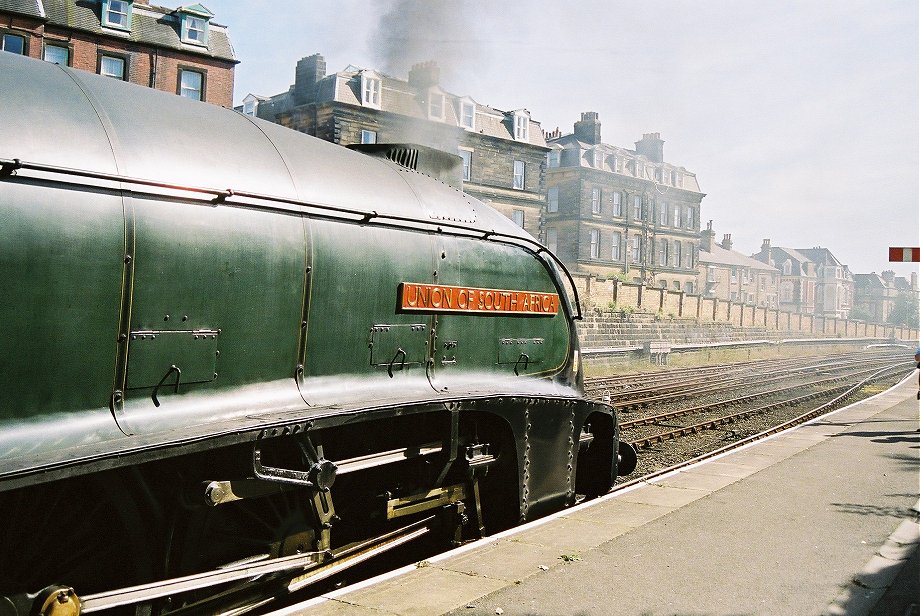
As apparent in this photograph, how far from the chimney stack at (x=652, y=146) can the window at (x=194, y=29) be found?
3905 centimetres

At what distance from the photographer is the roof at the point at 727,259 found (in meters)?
72.0

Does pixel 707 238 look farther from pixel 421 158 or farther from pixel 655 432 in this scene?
pixel 421 158

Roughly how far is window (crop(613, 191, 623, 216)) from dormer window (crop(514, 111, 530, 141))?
11.8 meters

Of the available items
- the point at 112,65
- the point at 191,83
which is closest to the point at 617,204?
the point at 191,83

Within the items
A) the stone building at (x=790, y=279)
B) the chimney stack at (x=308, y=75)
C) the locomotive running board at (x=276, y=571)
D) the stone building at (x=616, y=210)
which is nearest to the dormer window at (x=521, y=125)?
the stone building at (x=616, y=210)

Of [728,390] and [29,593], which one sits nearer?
[29,593]

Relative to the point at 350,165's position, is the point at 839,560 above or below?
below

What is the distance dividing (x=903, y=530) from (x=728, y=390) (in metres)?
16.2

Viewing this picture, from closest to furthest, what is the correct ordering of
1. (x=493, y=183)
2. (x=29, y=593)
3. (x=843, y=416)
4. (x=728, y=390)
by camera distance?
(x=29, y=593)
(x=843, y=416)
(x=728, y=390)
(x=493, y=183)

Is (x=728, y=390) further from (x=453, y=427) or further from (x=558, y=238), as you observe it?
(x=558, y=238)

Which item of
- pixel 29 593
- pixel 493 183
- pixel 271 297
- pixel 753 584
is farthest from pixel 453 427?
pixel 493 183

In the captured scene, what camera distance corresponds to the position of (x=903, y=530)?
737 centimetres

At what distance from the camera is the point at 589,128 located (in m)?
56.0

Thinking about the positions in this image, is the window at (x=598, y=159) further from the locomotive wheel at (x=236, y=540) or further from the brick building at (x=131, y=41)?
the locomotive wheel at (x=236, y=540)
